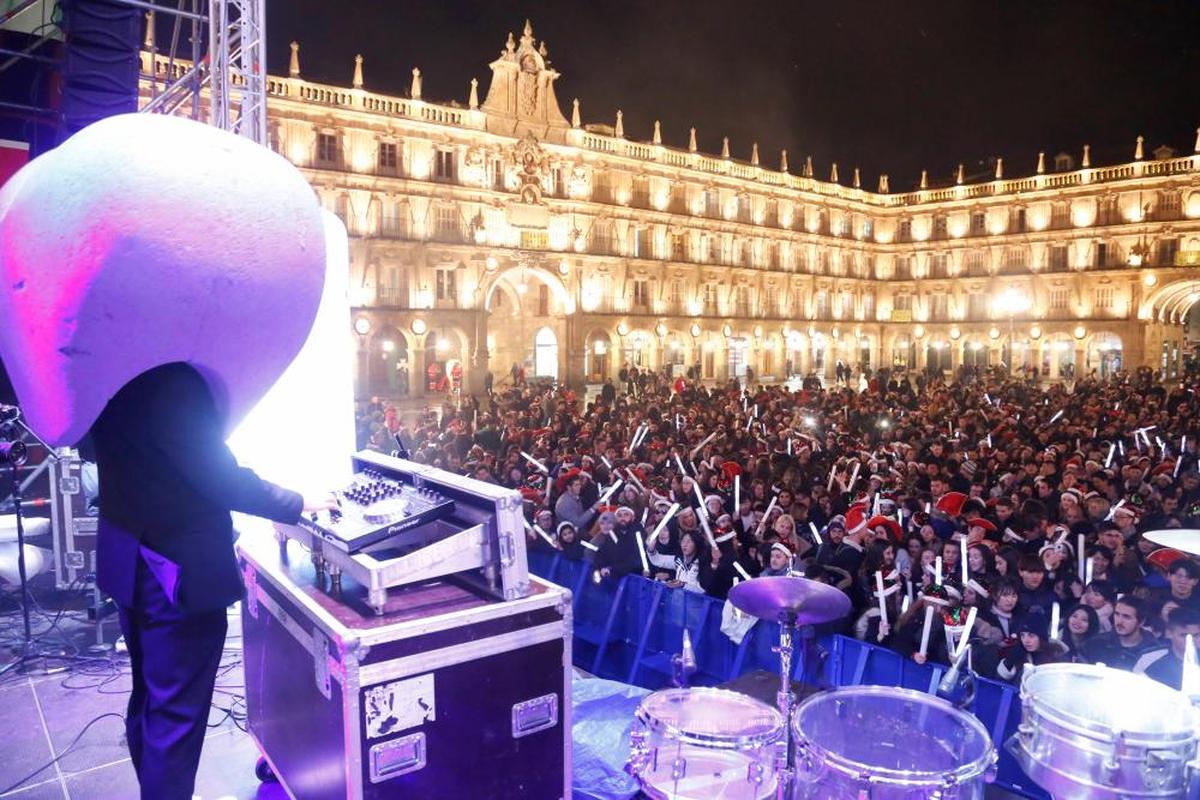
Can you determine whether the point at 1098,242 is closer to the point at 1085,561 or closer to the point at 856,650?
the point at 1085,561

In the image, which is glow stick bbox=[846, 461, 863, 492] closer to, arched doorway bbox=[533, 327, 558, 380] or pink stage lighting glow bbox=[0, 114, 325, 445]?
pink stage lighting glow bbox=[0, 114, 325, 445]

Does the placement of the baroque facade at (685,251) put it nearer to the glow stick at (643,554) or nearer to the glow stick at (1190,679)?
the glow stick at (643,554)

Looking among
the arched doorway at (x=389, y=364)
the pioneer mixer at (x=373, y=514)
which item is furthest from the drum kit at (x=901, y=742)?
the arched doorway at (x=389, y=364)

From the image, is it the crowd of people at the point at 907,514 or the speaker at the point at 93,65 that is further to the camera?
the crowd of people at the point at 907,514

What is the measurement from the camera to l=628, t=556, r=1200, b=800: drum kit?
3303 millimetres

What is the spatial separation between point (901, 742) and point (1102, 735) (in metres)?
0.80

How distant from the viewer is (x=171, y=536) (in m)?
3.04

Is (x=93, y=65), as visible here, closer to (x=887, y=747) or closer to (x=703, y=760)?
(x=703, y=760)

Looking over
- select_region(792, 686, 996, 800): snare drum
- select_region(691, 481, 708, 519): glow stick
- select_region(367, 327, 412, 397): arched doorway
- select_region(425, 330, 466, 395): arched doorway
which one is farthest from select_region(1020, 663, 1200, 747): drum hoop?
select_region(425, 330, 466, 395): arched doorway

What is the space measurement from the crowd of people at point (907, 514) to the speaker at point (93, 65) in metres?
5.60

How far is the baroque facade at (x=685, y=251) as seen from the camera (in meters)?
37.4

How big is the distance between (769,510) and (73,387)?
26.2ft

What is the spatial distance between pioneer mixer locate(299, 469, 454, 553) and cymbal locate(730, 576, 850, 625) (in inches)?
63.0

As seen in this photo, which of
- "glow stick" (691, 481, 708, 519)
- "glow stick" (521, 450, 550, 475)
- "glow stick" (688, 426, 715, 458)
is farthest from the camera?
"glow stick" (688, 426, 715, 458)
